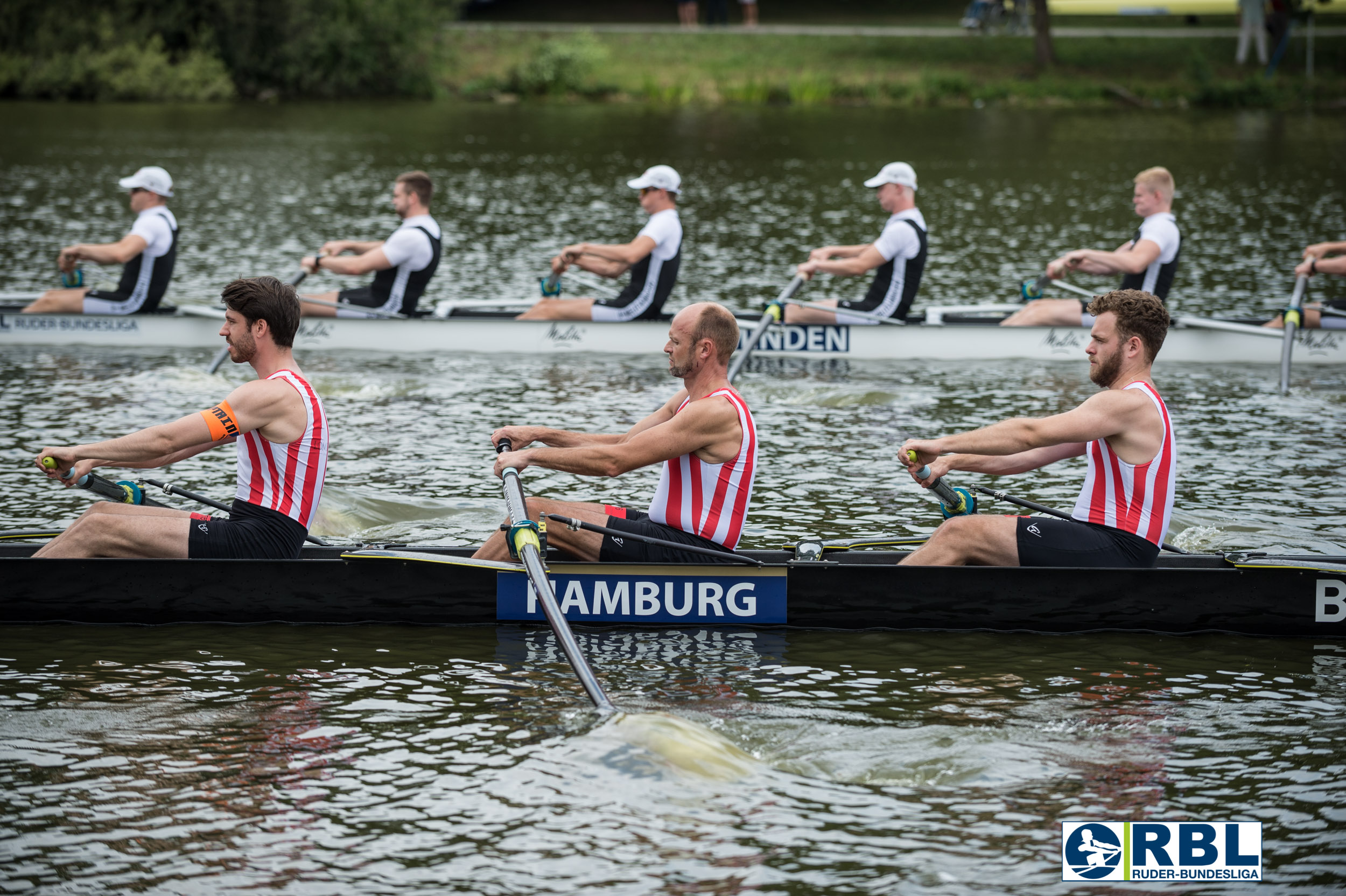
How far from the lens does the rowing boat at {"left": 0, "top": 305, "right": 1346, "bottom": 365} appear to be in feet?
54.7

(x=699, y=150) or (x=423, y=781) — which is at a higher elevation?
(x=699, y=150)

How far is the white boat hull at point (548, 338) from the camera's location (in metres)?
16.7

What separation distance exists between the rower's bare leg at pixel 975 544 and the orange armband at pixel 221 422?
3.76 metres

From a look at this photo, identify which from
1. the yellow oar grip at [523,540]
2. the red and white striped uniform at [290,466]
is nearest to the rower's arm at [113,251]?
the red and white striped uniform at [290,466]

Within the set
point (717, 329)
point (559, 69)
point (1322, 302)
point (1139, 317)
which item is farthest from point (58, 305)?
point (559, 69)

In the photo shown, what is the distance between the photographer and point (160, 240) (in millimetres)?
16672

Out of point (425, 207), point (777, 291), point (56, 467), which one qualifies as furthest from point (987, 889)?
point (777, 291)

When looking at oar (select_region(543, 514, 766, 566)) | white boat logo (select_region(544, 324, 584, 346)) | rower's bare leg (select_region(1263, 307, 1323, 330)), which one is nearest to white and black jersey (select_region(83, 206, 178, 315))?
white boat logo (select_region(544, 324, 584, 346))

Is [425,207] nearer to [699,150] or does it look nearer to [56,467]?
[56,467]

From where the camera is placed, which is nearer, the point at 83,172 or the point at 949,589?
the point at 949,589

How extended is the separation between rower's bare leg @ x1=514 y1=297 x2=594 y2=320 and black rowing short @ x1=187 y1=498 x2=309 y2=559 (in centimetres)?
862

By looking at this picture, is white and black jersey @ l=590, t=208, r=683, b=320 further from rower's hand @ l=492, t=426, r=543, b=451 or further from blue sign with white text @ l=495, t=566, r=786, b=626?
blue sign with white text @ l=495, t=566, r=786, b=626

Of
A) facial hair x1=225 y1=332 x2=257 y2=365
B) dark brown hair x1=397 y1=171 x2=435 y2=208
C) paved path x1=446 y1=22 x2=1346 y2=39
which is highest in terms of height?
paved path x1=446 y1=22 x2=1346 y2=39

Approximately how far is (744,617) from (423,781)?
95.5 inches
